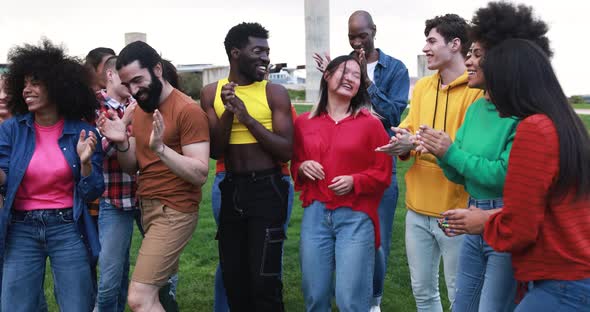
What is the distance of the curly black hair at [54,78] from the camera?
4543mm

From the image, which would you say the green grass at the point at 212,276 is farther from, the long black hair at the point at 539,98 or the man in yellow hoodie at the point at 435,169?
the long black hair at the point at 539,98

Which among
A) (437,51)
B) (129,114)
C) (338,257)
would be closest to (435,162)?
(437,51)

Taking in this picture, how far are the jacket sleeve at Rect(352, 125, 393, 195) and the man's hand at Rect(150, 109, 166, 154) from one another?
131cm

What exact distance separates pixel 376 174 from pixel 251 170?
0.91 metres

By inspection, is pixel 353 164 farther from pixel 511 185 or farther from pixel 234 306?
pixel 511 185

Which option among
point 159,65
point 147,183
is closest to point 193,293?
point 147,183

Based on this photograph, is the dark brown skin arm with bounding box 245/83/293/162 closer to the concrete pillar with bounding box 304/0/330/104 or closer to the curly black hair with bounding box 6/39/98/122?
the curly black hair with bounding box 6/39/98/122

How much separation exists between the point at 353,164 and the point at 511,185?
1717 mm

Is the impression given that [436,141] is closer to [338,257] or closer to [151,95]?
[338,257]

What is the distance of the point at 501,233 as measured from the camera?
3.16 meters

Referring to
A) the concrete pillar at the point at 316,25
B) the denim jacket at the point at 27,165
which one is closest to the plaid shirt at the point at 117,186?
the denim jacket at the point at 27,165

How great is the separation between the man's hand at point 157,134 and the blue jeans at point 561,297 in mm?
2326

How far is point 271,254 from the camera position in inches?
190

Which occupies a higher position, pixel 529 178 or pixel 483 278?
pixel 529 178
